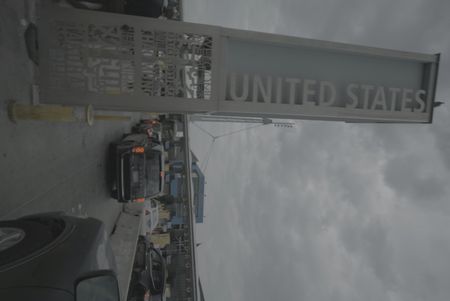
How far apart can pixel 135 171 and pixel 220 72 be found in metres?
4.76

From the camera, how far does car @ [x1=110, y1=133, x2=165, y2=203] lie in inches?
300

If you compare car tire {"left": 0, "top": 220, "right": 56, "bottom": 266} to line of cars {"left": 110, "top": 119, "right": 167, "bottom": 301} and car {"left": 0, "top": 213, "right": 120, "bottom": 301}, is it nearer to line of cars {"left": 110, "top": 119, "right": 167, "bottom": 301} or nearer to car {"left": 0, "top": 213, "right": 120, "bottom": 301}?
car {"left": 0, "top": 213, "right": 120, "bottom": 301}

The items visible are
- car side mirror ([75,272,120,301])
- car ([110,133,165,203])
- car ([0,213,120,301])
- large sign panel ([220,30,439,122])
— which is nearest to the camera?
car ([0,213,120,301])

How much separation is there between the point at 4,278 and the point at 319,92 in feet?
13.9

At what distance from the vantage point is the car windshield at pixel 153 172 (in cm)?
800

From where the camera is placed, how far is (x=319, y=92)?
427 cm

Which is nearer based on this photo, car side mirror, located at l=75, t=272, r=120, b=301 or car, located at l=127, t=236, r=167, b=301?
car side mirror, located at l=75, t=272, r=120, b=301

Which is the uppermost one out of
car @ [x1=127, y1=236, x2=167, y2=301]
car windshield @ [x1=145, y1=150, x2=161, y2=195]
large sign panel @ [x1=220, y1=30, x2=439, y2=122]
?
large sign panel @ [x1=220, y1=30, x2=439, y2=122]

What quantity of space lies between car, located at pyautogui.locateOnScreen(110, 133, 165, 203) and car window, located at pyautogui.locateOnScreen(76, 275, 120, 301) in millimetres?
5187

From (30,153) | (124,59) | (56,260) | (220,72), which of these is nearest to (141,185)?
(30,153)

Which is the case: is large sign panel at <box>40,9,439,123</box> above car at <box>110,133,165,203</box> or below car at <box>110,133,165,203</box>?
above

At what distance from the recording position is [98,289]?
2486 millimetres

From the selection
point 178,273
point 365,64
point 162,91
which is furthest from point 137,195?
point 178,273

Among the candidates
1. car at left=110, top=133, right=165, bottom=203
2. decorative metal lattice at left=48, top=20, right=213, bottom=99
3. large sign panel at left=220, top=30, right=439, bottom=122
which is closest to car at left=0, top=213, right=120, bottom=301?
decorative metal lattice at left=48, top=20, right=213, bottom=99
